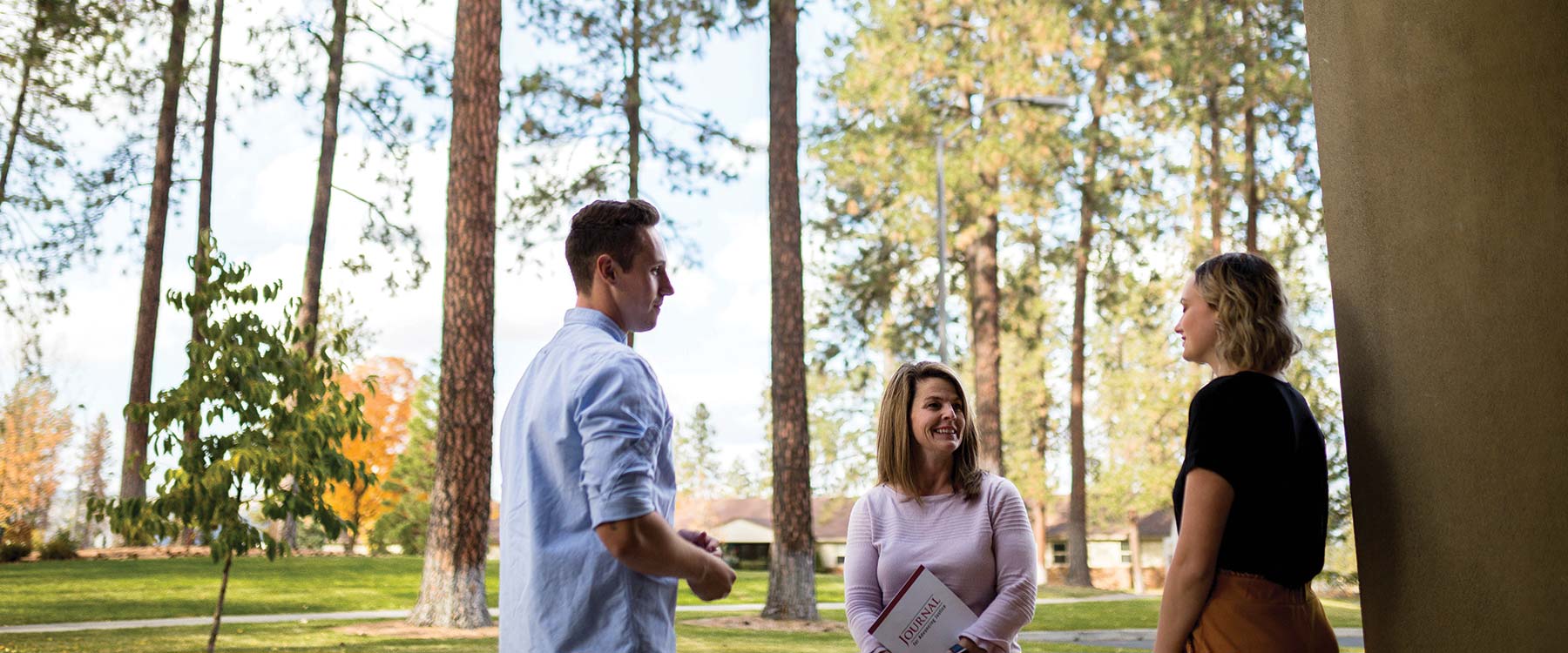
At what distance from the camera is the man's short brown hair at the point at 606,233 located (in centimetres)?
295

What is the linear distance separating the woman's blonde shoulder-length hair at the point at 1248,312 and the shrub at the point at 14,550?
22960 mm

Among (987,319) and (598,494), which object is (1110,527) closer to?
(987,319)

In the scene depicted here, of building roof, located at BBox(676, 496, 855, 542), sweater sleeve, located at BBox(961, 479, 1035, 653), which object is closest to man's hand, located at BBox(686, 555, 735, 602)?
sweater sleeve, located at BBox(961, 479, 1035, 653)

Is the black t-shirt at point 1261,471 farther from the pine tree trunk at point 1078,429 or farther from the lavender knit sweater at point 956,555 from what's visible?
the pine tree trunk at point 1078,429

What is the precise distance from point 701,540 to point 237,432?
6893mm

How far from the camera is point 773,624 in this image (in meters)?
15.7

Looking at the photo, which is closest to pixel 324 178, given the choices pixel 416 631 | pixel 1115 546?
pixel 416 631

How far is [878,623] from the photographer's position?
3912mm

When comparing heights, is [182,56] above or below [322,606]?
above

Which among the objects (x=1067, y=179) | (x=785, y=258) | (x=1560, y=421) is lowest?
(x=1560, y=421)

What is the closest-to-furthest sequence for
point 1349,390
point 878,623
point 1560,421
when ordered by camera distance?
1. point 1560,421
2. point 1349,390
3. point 878,623

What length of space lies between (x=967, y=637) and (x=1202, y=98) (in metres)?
20.0

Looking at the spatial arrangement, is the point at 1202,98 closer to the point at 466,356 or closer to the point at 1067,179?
the point at 1067,179

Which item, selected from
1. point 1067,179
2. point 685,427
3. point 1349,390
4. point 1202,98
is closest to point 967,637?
point 1349,390
